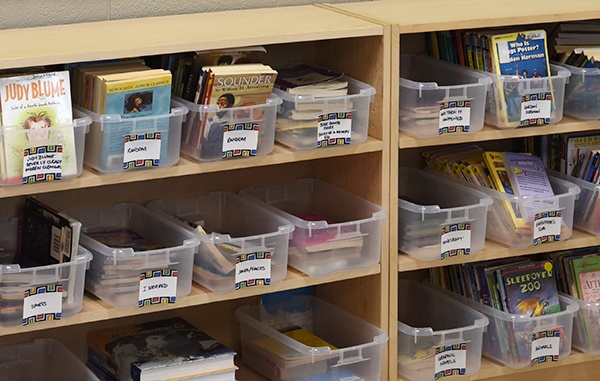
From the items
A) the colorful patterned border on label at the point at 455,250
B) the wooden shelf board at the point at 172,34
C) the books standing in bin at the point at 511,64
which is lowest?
the colorful patterned border on label at the point at 455,250

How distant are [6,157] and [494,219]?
125 centimetres

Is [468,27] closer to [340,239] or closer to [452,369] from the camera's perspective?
[340,239]

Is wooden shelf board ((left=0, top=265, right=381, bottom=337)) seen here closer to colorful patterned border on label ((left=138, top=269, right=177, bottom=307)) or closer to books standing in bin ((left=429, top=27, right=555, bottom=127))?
colorful patterned border on label ((left=138, top=269, right=177, bottom=307))

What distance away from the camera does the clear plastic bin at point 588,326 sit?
3.08m

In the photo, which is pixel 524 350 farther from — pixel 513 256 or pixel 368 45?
pixel 368 45

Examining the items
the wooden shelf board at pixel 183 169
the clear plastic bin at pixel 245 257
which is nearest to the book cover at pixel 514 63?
the wooden shelf board at pixel 183 169

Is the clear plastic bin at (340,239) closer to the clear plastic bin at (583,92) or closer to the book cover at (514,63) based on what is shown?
the book cover at (514,63)

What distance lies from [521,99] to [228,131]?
75cm

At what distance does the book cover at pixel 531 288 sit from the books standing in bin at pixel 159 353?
2.49 ft

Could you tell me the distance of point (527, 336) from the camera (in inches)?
118

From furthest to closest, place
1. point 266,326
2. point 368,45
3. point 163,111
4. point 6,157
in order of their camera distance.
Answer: point 266,326, point 368,45, point 163,111, point 6,157

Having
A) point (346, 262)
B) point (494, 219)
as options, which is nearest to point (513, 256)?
point (494, 219)

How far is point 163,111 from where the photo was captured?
2.54 metres

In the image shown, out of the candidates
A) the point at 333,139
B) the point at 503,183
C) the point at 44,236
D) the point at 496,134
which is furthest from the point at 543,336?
the point at 44,236
